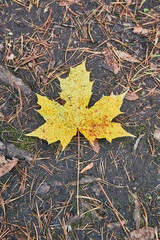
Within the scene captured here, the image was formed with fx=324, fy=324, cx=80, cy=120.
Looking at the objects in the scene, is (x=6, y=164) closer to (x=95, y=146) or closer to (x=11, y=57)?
(x=95, y=146)

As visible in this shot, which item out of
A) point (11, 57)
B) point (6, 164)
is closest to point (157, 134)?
point (6, 164)

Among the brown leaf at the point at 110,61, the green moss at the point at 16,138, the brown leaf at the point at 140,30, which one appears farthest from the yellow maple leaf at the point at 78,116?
the brown leaf at the point at 140,30

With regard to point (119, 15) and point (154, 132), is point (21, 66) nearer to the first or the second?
point (119, 15)

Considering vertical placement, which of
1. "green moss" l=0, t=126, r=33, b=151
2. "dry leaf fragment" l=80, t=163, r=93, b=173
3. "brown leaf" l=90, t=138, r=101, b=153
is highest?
"green moss" l=0, t=126, r=33, b=151

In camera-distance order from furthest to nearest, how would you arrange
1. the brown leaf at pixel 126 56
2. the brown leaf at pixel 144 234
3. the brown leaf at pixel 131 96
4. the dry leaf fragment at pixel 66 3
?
1. the dry leaf fragment at pixel 66 3
2. the brown leaf at pixel 126 56
3. the brown leaf at pixel 131 96
4. the brown leaf at pixel 144 234

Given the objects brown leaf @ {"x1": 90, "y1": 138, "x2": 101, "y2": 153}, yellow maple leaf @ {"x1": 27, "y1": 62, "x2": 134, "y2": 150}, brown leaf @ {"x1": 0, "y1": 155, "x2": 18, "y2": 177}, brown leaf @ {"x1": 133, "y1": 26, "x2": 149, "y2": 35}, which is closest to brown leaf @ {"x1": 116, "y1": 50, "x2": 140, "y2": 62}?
brown leaf @ {"x1": 133, "y1": 26, "x2": 149, "y2": 35}

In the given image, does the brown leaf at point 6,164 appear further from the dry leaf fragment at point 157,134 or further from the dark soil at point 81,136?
the dry leaf fragment at point 157,134

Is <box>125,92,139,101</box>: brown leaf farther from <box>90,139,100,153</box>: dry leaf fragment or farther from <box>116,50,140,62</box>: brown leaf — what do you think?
<box>90,139,100,153</box>: dry leaf fragment
